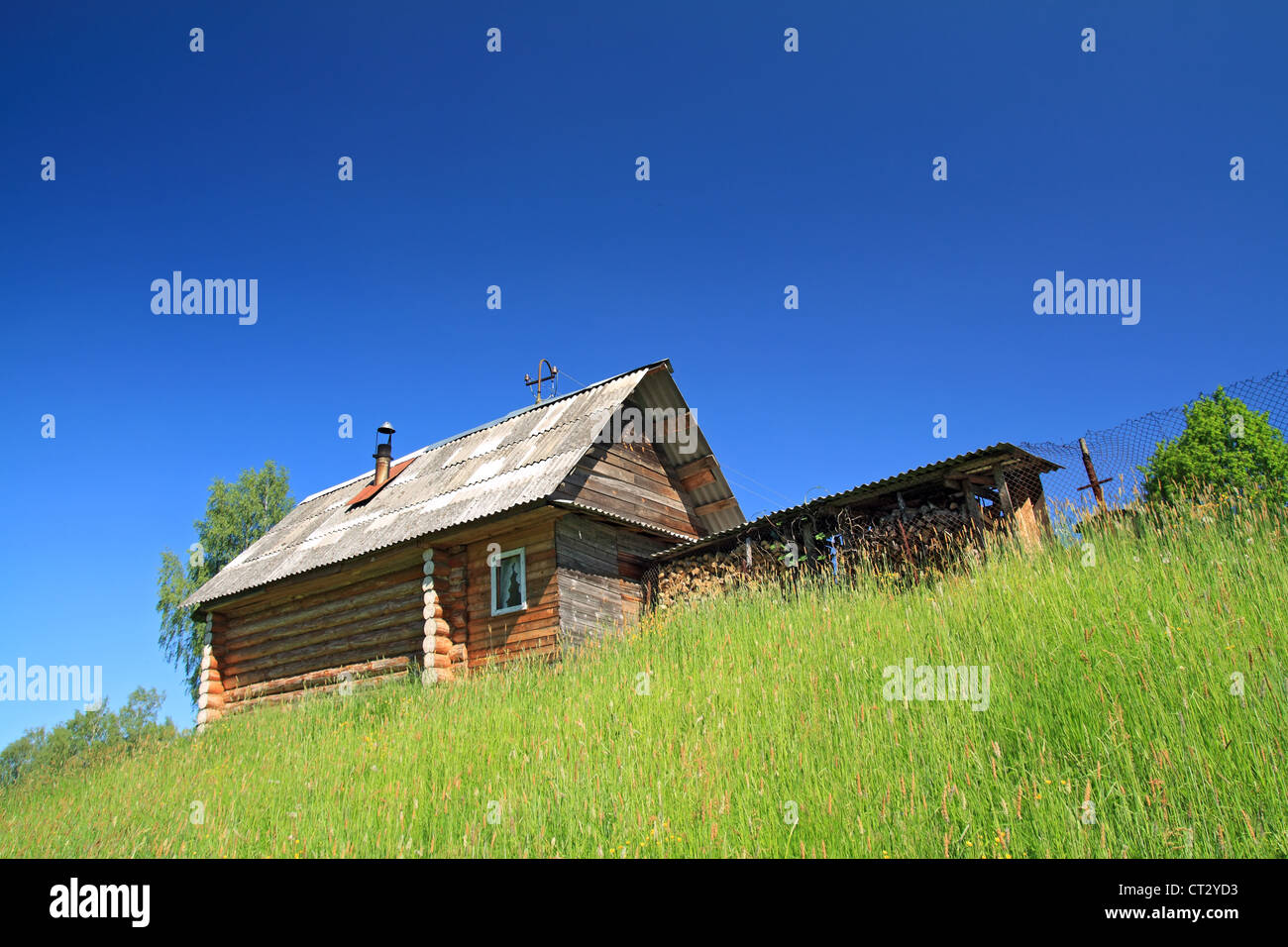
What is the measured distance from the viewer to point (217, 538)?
29234 mm

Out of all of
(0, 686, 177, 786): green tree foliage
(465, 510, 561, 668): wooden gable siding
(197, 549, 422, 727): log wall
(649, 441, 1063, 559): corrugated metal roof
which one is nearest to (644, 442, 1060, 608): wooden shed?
(649, 441, 1063, 559): corrugated metal roof

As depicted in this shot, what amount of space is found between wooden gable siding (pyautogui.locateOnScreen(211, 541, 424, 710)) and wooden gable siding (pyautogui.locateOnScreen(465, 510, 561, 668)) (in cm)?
114

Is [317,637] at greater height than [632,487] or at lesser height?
lesser

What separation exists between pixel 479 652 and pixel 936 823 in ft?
35.7

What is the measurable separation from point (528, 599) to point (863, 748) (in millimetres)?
9190

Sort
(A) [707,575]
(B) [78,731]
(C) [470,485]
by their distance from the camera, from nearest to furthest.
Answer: (A) [707,575] → (C) [470,485] → (B) [78,731]

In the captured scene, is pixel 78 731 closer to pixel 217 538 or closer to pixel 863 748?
pixel 217 538

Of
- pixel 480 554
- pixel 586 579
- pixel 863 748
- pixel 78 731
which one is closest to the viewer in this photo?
pixel 863 748

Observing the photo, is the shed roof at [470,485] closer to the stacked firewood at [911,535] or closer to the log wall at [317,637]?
the log wall at [317,637]

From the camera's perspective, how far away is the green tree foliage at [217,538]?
1087 inches

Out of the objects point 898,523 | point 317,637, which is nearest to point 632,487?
point 898,523

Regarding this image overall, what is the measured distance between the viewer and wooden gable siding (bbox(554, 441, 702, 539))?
1422cm

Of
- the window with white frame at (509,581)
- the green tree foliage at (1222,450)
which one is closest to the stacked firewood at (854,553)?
the window with white frame at (509,581)
